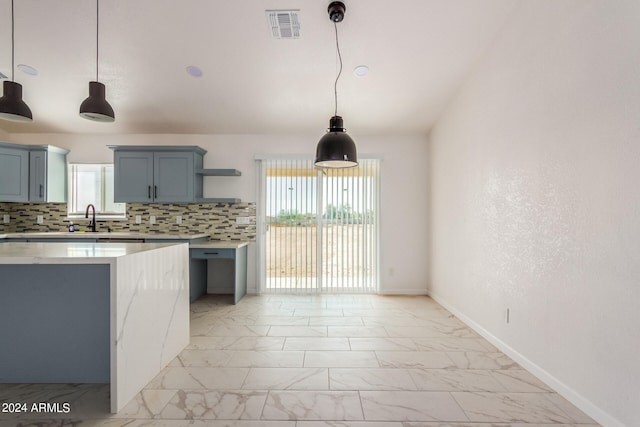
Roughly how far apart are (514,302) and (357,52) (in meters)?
2.70

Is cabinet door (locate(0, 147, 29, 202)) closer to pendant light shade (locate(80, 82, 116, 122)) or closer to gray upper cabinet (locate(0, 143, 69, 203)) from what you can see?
gray upper cabinet (locate(0, 143, 69, 203))

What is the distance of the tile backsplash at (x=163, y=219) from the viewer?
4508 millimetres

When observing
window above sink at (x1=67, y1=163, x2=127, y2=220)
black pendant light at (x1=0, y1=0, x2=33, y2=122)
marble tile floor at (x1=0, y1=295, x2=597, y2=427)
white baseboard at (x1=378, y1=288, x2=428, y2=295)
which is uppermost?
black pendant light at (x1=0, y1=0, x2=33, y2=122)

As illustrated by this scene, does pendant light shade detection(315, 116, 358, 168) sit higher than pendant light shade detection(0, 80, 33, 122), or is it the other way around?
pendant light shade detection(0, 80, 33, 122)

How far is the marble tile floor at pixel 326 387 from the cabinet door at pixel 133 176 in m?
2.13

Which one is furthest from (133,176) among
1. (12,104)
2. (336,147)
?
(336,147)

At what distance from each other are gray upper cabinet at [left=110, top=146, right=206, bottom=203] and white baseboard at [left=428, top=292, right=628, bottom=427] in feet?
12.8

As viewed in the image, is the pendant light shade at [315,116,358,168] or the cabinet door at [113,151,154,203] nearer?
the pendant light shade at [315,116,358,168]

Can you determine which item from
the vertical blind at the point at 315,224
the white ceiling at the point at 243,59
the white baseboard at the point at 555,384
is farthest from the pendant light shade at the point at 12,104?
the white baseboard at the point at 555,384

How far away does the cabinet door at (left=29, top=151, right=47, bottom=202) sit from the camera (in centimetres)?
418

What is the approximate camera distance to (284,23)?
8.91 ft

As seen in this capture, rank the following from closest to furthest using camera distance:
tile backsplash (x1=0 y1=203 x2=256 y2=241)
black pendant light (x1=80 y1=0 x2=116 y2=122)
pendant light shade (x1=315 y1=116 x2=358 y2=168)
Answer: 1. pendant light shade (x1=315 y1=116 x2=358 y2=168)
2. black pendant light (x1=80 y1=0 x2=116 y2=122)
3. tile backsplash (x1=0 y1=203 x2=256 y2=241)

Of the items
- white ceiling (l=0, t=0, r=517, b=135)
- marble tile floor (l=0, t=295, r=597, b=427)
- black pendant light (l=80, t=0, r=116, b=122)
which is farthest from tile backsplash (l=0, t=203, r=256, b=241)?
black pendant light (l=80, t=0, r=116, b=122)

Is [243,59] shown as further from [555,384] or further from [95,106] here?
[555,384]
